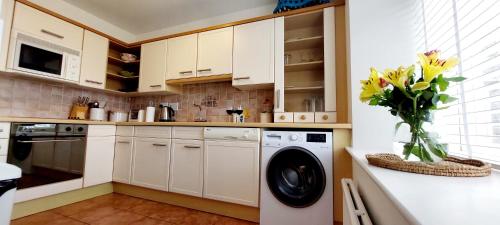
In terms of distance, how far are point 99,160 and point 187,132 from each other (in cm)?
113

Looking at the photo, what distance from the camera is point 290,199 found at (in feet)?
5.27

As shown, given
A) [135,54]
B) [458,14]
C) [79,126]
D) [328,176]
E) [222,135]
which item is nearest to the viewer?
[458,14]

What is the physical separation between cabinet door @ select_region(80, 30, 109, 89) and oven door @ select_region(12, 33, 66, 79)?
22 centimetres

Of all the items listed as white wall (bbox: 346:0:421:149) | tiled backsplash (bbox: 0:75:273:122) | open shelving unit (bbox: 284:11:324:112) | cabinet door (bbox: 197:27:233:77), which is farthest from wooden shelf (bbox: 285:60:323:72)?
cabinet door (bbox: 197:27:233:77)

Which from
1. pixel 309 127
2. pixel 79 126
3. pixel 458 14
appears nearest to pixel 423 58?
pixel 458 14

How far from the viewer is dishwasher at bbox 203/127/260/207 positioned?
1.79 meters

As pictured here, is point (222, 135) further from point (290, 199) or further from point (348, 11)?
point (348, 11)

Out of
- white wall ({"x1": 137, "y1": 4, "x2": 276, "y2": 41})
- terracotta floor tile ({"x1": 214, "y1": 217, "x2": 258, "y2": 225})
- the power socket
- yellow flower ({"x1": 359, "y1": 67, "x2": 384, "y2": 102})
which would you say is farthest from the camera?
the power socket

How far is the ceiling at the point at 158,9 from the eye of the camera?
8.32 ft

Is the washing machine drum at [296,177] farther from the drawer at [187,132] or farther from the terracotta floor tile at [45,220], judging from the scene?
the terracotta floor tile at [45,220]

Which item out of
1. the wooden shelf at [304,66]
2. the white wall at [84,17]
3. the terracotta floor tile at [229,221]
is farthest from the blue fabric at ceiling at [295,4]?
the white wall at [84,17]

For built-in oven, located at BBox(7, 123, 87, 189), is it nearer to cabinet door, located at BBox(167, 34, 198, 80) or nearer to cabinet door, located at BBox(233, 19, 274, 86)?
cabinet door, located at BBox(167, 34, 198, 80)

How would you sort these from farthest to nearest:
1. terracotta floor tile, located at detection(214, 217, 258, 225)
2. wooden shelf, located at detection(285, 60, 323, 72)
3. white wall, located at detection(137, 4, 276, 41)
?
white wall, located at detection(137, 4, 276, 41) → wooden shelf, located at detection(285, 60, 323, 72) → terracotta floor tile, located at detection(214, 217, 258, 225)

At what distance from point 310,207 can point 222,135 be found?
947mm
